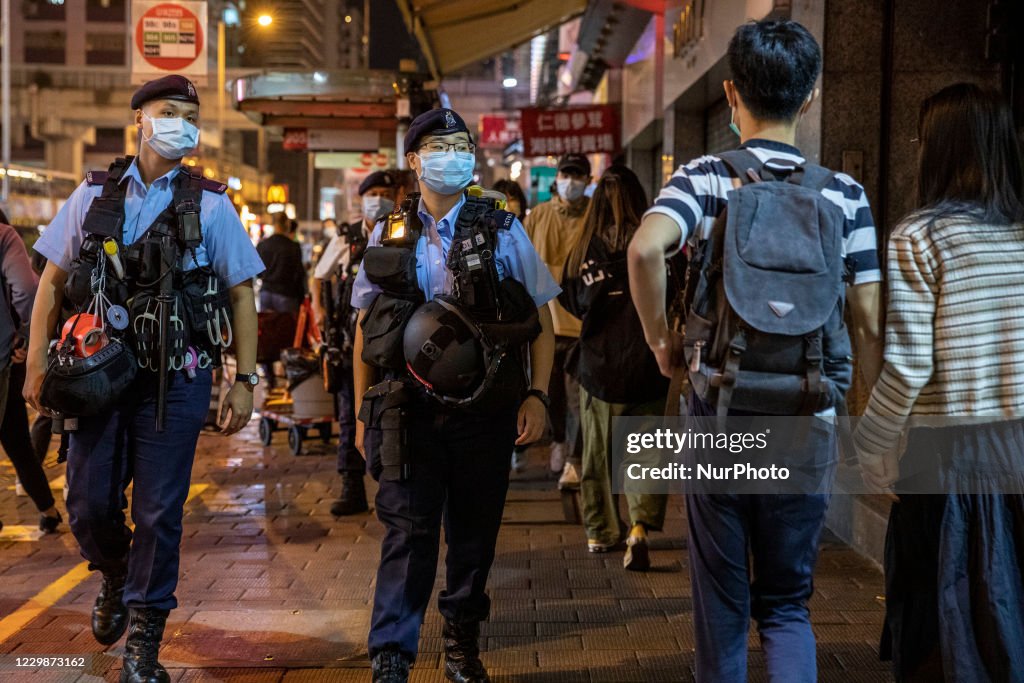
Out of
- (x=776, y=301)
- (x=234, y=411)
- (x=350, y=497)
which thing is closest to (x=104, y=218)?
(x=234, y=411)

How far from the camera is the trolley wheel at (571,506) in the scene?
7.24m

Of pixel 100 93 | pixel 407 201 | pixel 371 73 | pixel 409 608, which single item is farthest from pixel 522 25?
pixel 100 93

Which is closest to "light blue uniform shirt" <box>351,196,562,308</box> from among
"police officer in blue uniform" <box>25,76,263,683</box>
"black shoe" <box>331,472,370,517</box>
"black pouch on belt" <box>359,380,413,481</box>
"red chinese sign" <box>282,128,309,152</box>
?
"black pouch on belt" <box>359,380,413,481</box>

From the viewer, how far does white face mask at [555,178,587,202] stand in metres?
7.71

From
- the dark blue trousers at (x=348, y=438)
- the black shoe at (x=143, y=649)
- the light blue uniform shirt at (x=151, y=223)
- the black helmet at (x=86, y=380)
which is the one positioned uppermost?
the light blue uniform shirt at (x=151, y=223)

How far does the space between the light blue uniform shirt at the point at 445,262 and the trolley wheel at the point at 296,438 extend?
596cm

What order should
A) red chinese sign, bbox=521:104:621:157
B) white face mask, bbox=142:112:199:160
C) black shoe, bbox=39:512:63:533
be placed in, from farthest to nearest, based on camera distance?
red chinese sign, bbox=521:104:621:157, black shoe, bbox=39:512:63:533, white face mask, bbox=142:112:199:160

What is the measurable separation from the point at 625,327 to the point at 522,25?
8.64m

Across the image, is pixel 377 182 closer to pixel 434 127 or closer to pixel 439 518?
pixel 434 127

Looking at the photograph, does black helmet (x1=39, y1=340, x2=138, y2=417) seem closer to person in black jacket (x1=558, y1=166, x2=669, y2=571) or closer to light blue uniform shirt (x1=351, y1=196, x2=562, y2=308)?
light blue uniform shirt (x1=351, y1=196, x2=562, y2=308)

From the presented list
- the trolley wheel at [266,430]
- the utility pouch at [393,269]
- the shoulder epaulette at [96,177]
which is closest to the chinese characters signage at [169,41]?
the trolley wheel at [266,430]

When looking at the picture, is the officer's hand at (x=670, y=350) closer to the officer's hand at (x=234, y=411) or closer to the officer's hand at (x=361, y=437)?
the officer's hand at (x=361, y=437)

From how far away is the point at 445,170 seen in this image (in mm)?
4242

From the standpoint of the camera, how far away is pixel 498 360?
4.02 metres
